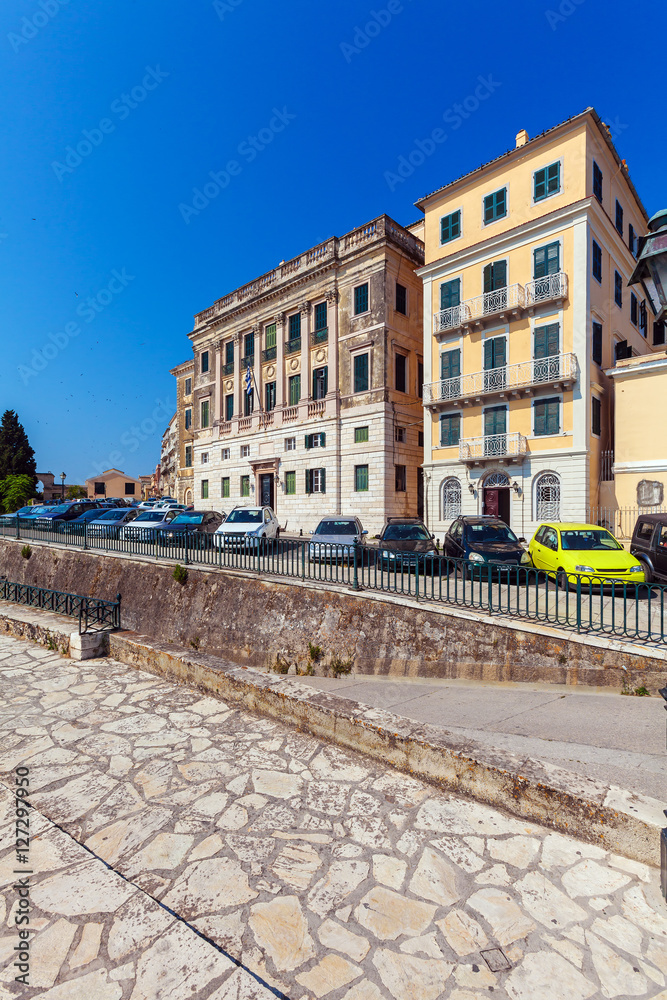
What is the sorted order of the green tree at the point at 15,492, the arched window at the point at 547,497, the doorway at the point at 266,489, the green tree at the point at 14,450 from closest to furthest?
1. the arched window at the point at 547,497
2. the doorway at the point at 266,489
3. the green tree at the point at 15,492
4. the green tree at the point at 14,450

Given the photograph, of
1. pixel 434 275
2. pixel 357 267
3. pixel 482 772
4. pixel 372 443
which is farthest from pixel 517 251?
pixel 482 772

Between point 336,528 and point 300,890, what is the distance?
489 inches

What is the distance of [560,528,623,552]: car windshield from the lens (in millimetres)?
10113

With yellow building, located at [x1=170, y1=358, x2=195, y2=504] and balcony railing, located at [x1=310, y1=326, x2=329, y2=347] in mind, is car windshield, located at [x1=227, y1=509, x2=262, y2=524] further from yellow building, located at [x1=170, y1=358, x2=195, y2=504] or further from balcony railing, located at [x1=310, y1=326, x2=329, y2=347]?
yellow building, located at [x1=170, y1=358, x2=195, y2=504]

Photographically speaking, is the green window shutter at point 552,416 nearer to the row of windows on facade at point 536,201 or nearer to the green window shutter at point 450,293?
the green window shutter at point 450,293

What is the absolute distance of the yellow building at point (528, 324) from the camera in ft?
62.6

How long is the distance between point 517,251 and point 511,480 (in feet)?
34.1

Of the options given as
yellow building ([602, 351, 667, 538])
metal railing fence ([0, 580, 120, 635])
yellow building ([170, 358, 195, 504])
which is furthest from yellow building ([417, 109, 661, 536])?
yellow building ([170, 358, 195, 504])

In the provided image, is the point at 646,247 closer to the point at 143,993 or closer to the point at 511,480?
the point at 143,993

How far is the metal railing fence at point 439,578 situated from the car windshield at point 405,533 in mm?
1731

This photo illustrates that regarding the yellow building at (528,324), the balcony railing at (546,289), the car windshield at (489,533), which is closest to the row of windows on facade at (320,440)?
the yellow building at (528,324)

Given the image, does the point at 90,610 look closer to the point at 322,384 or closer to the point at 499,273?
the point at 499,273

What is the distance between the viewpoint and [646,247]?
120 inches

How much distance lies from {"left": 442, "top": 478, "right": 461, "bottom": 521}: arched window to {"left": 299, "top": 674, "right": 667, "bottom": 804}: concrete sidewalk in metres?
15.9
